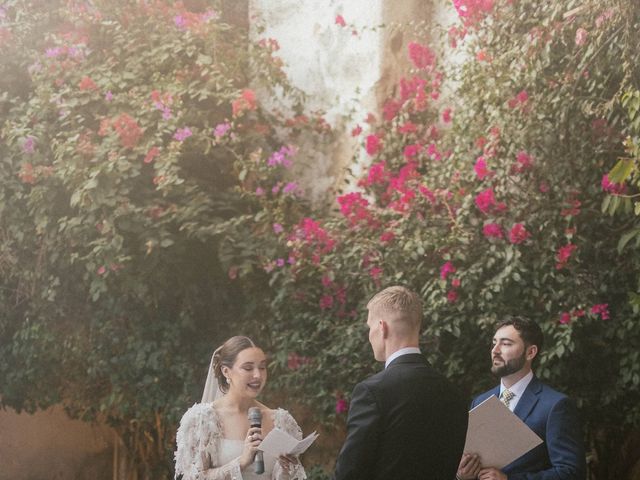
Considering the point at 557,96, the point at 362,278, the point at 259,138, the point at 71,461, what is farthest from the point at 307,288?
the point at 71,461

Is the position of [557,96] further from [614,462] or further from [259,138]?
[259,138]

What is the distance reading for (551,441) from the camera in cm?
422

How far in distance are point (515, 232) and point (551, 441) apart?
1715 mm

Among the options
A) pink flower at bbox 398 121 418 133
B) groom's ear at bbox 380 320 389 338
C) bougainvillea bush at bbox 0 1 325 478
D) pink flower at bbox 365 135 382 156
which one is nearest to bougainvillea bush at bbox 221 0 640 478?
pink flower at bbox 398 121 418 133

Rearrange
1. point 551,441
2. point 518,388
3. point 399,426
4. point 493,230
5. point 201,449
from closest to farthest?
1. point 399,426
2. point 551,441
3. point 518,388
4. point 201,449
5. point 493,230

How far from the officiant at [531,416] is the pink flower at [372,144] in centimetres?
275

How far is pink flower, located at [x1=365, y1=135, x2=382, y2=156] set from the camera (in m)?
7.06

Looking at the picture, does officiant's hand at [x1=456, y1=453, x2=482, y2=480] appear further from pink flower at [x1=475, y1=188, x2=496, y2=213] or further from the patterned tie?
pink flower at [x1=475, y1=188, x2=496, y2=213]

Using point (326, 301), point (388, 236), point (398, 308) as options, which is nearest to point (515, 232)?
point (388, 236)

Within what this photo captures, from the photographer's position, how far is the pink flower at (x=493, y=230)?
5793mm

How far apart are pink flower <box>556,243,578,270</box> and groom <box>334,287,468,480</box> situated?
2.20 m

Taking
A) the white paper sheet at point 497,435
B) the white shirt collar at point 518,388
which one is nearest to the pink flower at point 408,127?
the white shirt collar at point 518,388

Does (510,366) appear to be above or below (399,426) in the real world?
above

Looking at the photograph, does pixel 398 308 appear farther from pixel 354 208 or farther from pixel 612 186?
pixel 354 208
